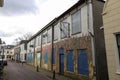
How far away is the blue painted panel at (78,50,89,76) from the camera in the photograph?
1382 centimetres

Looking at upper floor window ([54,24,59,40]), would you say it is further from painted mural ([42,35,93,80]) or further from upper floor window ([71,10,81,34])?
upper floor window ([71,10,81,34])

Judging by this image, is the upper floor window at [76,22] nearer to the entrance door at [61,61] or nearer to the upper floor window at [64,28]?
the upper floor window at [64,28]

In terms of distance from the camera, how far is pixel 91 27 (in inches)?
522

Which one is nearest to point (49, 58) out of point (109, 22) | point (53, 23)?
point (53, 23)

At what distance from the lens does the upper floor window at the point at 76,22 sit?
15.4 meters

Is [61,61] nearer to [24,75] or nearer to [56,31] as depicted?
[56,31]

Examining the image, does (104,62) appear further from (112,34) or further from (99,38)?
(112,34)

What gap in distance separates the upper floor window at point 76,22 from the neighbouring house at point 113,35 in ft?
16.2

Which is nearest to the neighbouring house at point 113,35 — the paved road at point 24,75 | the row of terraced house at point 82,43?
the row of terraced house at point 82,43

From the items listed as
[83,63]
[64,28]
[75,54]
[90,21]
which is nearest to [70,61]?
[75,54]

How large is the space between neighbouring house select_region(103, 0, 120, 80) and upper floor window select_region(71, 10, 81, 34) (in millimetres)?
4925

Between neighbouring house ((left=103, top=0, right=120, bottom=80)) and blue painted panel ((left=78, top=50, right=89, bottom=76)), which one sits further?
blue painted panel ((left=78, top=50, right=89, bottom=76))

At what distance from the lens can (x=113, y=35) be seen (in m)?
10.0

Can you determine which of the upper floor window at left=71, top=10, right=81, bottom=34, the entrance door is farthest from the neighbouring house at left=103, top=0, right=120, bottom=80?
the entrance door
